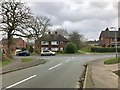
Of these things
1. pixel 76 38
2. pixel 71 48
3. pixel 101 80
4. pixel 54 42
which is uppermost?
pixel 76 38

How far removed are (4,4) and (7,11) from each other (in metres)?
1.39

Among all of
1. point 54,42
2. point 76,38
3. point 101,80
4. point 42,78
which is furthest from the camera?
point 54,42

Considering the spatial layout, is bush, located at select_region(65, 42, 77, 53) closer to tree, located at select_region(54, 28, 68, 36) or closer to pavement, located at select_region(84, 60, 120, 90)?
tree, located at select_region(54, 28, 68, 36)

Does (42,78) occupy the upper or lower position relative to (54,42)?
lower

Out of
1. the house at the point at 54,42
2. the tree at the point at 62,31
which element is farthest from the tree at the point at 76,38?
the tree at the point at 62,31

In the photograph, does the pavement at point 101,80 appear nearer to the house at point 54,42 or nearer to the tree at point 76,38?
the tree at point 76,38

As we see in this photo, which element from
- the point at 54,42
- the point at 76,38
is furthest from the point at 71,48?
the point at 54,42

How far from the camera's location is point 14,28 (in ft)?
184

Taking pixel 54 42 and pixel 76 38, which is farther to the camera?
pixel 54 42

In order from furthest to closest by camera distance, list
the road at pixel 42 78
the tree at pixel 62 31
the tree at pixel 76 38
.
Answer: the tree at pixel 62 31, the tree at pixel 76 38, the road at pixel 42 78

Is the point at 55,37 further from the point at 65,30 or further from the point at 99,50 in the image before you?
the point at 99,50

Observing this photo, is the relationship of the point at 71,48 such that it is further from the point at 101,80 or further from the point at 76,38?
the point at 101,80

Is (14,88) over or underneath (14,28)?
underneath

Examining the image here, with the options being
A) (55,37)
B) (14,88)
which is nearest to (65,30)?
(55,37)
